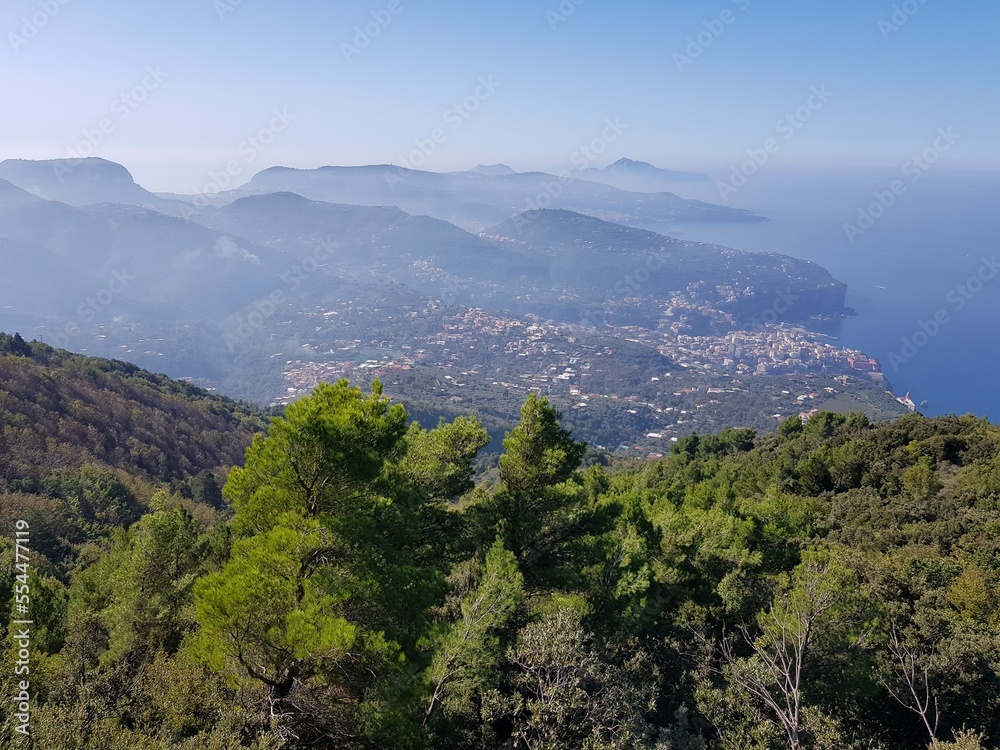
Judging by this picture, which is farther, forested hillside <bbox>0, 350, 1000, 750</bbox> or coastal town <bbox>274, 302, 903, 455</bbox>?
coastal town <bbox>274, 302, 903, 455</bbox>

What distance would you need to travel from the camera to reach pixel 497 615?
29.1ft

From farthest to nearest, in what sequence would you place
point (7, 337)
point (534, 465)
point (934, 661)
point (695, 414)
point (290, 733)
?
point (695, 414) → point (7, 337) → point (534, 465) → point (934, 661) → point (290, 733)

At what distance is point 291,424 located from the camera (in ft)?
26.1

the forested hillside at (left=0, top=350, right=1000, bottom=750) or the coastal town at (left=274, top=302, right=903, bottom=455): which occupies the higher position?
the forested hillside at (left=0, top=350, right=1000, bottom=750)

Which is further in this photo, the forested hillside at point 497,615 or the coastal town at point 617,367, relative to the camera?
the coastal town at point 617,367

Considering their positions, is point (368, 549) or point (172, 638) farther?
point (172, 638)

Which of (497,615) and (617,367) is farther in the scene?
(617,367)

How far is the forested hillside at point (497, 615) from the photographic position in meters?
7.20

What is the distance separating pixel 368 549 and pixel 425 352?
137 meters

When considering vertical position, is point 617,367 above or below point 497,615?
below

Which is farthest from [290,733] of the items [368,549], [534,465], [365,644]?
[534,465]

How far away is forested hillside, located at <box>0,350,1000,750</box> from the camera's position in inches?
283

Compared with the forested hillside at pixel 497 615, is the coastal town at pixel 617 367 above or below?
below

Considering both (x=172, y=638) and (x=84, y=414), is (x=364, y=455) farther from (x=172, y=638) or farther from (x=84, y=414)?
(x=84, y=414)
